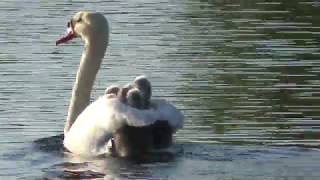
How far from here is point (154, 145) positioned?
17984 millimetres

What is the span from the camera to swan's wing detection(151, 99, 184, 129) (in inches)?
703

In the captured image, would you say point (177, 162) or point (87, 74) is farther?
point (87, 74)

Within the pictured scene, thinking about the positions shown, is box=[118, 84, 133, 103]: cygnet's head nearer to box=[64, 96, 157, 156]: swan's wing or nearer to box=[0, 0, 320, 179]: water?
box=[64, 96, 157, 156]: swan's wing

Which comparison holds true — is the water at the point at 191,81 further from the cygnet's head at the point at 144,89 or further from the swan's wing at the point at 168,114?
the cygnet's head at the point at 144,89

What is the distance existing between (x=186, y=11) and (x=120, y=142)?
50.4 ft

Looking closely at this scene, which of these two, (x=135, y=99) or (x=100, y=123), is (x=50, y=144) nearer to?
(x=100, y=123)

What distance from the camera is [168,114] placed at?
58.9 ft

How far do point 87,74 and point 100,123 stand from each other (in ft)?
8.47

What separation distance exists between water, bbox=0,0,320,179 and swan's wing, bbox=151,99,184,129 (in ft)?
1.19

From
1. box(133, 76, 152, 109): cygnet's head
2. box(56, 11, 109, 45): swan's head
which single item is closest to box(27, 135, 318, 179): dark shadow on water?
box(133, 76, 152, 109): cygnet's head

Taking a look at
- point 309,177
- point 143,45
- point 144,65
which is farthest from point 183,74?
point 309,177

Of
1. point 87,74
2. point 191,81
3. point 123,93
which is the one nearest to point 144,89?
point 123,93

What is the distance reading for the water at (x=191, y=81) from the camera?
1777cm

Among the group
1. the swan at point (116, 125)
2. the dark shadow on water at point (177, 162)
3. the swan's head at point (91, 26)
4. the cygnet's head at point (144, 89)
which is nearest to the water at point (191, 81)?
the dark shadow on water at point (177, 162)
